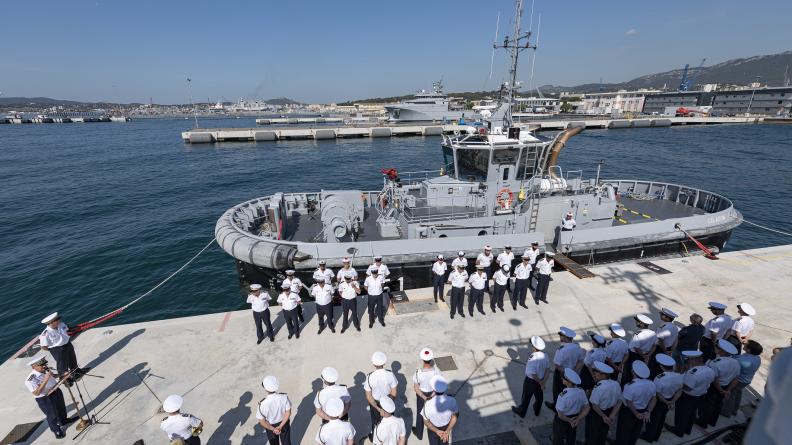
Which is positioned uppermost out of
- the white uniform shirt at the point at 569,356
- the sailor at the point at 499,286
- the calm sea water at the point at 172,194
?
the white uniform shirt at the point at 569,356

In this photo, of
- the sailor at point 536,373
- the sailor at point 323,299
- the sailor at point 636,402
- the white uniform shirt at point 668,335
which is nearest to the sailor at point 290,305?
the sailor at point 323,299

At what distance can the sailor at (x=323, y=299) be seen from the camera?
7.91 m

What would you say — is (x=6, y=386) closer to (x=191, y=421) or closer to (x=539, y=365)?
(x=191, y=421)

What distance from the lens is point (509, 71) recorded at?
13383mm

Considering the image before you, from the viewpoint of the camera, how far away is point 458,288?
8.39m

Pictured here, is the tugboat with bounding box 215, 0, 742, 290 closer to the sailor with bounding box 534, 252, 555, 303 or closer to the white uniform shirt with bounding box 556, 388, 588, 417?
the sailor with bounding box 534, 252, 555, 303

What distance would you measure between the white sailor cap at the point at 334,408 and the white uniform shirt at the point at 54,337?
17.7 ft

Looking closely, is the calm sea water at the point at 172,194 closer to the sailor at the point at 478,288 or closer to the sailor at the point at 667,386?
the sailor at the point at 478,288

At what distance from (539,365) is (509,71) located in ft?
36.8

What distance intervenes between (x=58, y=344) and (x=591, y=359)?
8.87 m

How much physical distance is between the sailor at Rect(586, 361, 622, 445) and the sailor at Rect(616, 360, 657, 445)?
122mm

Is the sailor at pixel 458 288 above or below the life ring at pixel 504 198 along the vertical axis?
below

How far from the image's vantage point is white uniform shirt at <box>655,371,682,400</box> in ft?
16.2

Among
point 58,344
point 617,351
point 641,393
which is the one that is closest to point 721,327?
point 617,351
